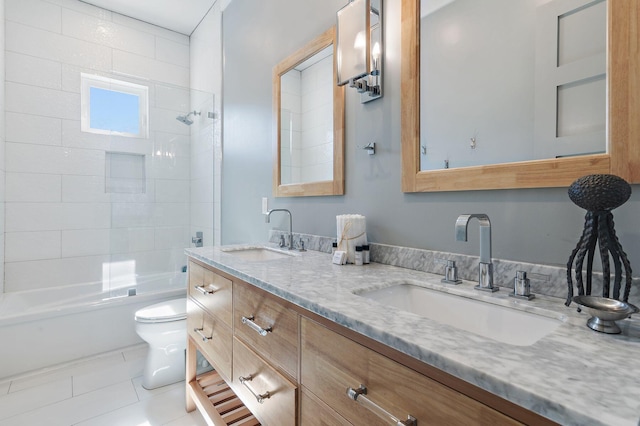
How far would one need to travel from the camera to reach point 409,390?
1.82 feet

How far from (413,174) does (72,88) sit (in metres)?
3.11

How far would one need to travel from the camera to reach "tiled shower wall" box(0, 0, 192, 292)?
2.53m

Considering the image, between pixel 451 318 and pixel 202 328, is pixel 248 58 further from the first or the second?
pixel 451 318

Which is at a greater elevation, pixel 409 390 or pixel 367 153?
pixel 367 153

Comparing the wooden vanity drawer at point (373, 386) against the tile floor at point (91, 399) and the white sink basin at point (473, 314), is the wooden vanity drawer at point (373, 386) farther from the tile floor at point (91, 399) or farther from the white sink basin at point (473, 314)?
the tile floor at point (91, 399)

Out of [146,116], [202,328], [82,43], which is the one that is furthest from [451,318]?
[82,43]

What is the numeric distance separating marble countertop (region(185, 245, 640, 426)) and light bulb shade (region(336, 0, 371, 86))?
3.02ft

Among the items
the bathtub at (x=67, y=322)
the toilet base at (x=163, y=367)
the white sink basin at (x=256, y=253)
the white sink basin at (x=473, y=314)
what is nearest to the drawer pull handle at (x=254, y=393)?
the white sink basin at (x=473, y=314)

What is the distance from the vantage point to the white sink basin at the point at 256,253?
174cm

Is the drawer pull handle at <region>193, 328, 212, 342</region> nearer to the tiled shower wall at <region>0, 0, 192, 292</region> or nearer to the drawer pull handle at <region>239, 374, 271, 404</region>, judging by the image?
the drawer pull handle at <region>239, 374, 271, 404</region>

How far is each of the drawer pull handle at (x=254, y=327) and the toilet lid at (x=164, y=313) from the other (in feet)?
3.38

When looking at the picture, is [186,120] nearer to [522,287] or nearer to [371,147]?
[371,147]

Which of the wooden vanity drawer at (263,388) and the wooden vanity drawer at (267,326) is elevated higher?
the wooden vanity drawer at (267,326)

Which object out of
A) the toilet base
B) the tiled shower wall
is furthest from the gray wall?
the toilet base
